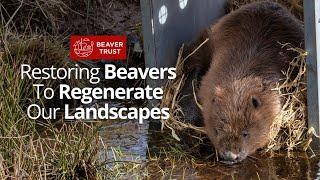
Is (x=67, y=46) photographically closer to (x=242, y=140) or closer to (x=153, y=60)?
(x=153, y=60)

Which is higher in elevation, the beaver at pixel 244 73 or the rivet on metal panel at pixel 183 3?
the rivet on metal panel at pixel 183 3

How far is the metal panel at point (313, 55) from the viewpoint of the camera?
559 centimetres

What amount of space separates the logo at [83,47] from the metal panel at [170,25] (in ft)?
2.58

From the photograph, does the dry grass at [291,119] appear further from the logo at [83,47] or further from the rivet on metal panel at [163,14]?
the logo at [83,47]

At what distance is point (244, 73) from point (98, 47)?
6.33ft

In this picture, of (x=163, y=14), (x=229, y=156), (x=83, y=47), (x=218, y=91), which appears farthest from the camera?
(x=83, y=47)

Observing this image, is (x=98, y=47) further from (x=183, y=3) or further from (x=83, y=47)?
(x=183, y=3)

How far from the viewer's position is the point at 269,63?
625cm

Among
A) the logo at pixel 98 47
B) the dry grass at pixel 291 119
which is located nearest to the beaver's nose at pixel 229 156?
the dry grass at pixel 291 119

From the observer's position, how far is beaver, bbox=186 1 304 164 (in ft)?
18.8

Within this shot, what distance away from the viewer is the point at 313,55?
5.71 m

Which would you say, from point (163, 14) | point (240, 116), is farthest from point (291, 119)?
point (163, 14)

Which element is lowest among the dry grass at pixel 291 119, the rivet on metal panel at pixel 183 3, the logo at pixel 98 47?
the dry grass at pixel 291 119

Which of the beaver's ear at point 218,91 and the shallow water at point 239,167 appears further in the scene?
the beaver's ear at point 218,91
